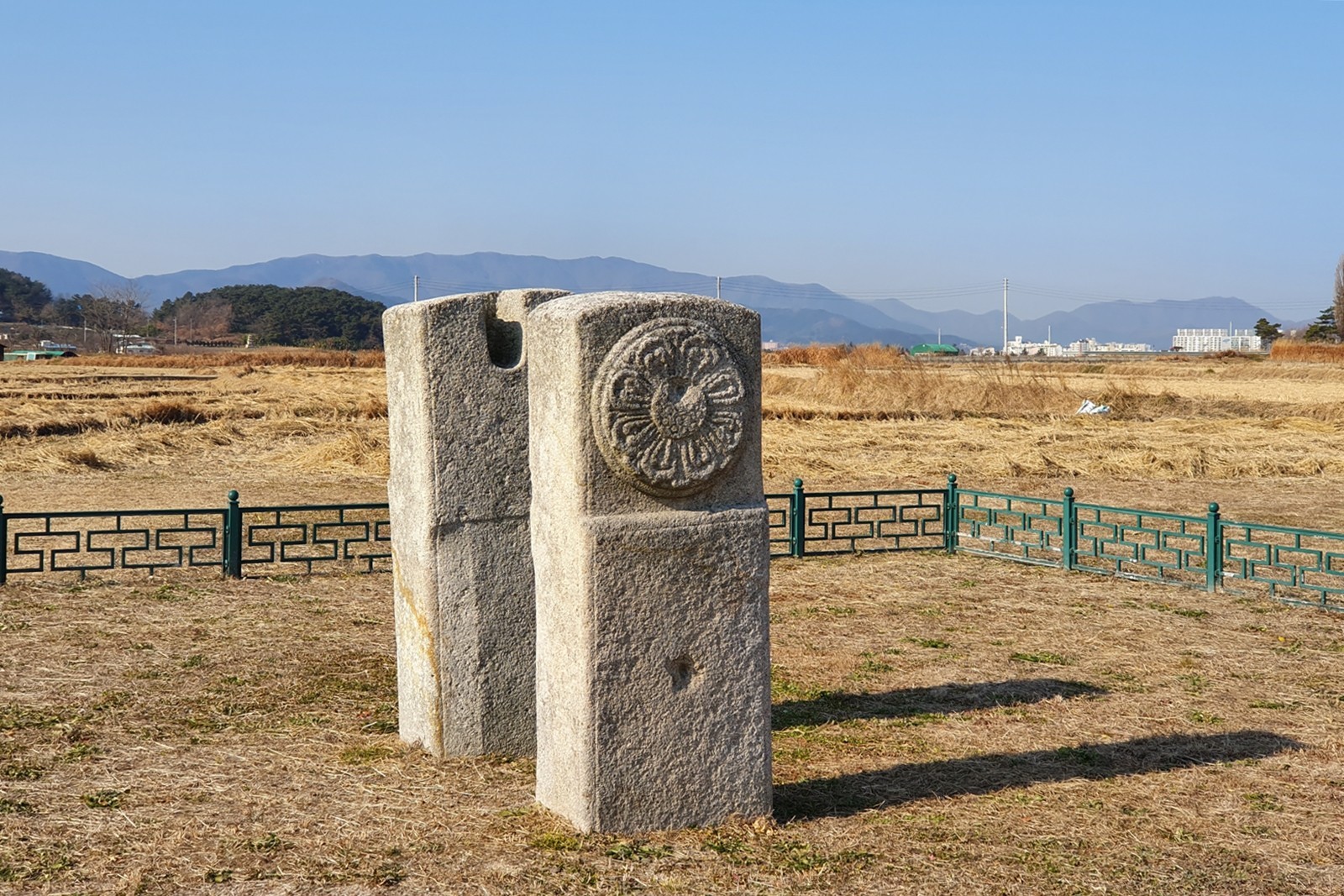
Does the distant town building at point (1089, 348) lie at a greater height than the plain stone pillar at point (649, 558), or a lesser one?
greater

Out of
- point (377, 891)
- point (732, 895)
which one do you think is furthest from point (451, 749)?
point (732, 895)

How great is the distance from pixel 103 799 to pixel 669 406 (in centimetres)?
344

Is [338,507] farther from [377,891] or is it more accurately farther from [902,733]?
[377,891]

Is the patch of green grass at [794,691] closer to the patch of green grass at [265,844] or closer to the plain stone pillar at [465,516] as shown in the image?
the plain stone pillar at [465,516]

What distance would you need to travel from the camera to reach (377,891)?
503 centimetres

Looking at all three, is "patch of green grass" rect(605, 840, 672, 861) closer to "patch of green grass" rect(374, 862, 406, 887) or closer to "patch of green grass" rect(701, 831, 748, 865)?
"patch of green grass" rect(701, 831, 748, 865)

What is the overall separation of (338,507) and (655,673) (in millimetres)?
7832

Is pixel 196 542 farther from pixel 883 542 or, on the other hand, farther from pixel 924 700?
pixel 924 700

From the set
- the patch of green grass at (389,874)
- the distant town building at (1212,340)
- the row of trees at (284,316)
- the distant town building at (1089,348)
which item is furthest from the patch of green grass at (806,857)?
the distant town building at (1212,340)

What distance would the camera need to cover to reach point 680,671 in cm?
548

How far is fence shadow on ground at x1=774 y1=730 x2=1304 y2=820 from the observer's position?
6.21 meters

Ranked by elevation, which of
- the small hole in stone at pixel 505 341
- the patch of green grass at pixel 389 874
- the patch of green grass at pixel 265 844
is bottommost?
the patch of green grass at pixel 389 874

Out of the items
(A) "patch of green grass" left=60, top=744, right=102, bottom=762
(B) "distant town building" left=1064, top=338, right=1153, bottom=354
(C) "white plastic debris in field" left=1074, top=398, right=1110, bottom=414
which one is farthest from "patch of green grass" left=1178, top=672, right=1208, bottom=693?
(B) "distant town building" left=1064, top=338, right=1153, bottom=354

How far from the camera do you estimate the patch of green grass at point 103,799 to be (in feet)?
19.8
